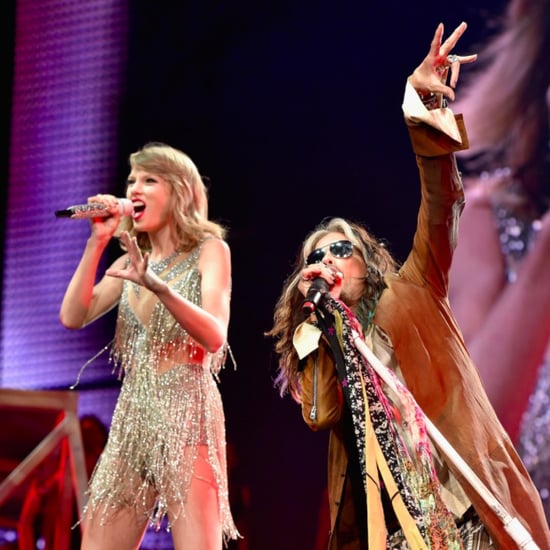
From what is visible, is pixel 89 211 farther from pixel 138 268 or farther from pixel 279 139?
pixel 279 139

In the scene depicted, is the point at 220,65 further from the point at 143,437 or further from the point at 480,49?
the point at 143,437

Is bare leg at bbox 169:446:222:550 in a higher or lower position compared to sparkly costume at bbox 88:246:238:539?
lower

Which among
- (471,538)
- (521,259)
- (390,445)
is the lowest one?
(471,538)

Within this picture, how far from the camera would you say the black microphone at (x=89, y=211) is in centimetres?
244

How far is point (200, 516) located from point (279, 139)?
227 centimetres

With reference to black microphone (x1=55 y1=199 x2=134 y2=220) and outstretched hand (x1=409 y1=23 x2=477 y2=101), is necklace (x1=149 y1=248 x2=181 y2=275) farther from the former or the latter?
outstretched hand (x1=409 y1=23 x2=477 y2=101)

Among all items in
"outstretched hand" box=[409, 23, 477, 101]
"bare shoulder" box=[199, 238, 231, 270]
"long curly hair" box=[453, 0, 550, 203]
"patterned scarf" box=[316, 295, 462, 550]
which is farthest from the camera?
"long curly hair" box=[453, 0, 550, 203]

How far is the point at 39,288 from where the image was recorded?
15.3 feet

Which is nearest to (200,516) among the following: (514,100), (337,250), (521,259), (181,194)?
(337,250)

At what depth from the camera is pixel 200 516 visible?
2381 mm

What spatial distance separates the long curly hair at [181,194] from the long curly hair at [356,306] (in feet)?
1.00

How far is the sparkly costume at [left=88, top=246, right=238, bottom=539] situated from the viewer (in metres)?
2.43

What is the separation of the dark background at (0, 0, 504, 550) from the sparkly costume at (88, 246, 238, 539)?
159 cm

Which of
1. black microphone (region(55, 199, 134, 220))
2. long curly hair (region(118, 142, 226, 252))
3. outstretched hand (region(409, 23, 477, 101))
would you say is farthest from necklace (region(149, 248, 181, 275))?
outstretched hand (region(409, 23, 477, 101))
